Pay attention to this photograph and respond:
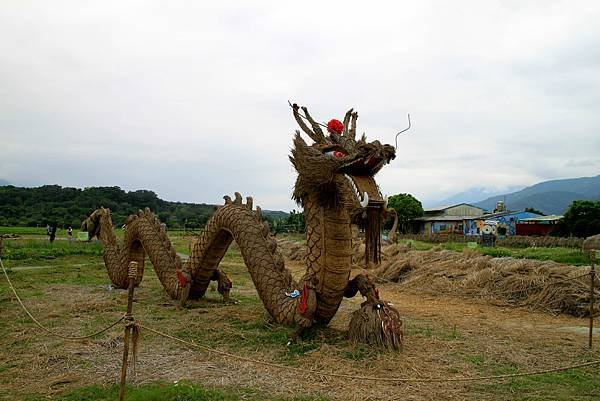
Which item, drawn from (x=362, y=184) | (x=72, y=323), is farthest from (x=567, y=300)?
(x=72, y=323)

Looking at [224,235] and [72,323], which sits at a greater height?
[224,235]

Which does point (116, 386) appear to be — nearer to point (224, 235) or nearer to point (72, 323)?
point (72, 323)

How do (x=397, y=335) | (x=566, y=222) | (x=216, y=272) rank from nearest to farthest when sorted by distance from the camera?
(x=397, y=335) < (x=216, y=272) < (x=566, y=222)

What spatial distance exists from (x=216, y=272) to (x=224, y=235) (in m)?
0.96

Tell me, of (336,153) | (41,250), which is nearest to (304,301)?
(336,153)

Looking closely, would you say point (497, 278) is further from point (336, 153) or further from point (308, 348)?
point (336, 153)

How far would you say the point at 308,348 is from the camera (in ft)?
16.7

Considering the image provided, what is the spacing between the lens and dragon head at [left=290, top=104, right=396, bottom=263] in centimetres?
459

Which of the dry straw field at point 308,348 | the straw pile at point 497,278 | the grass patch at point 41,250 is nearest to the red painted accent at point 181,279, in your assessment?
the dry straw field at point 308,348

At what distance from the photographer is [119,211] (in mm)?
43500

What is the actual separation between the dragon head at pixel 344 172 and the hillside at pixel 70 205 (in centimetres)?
2686

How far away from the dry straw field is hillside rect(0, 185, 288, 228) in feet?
79.2

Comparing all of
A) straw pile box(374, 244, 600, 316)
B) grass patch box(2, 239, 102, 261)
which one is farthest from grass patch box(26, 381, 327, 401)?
grass patch box(2, 239, 102, 261)

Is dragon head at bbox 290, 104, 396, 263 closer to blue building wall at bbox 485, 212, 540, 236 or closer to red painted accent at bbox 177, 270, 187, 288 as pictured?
red painted accent at bbox 177, 270, 187, 288
